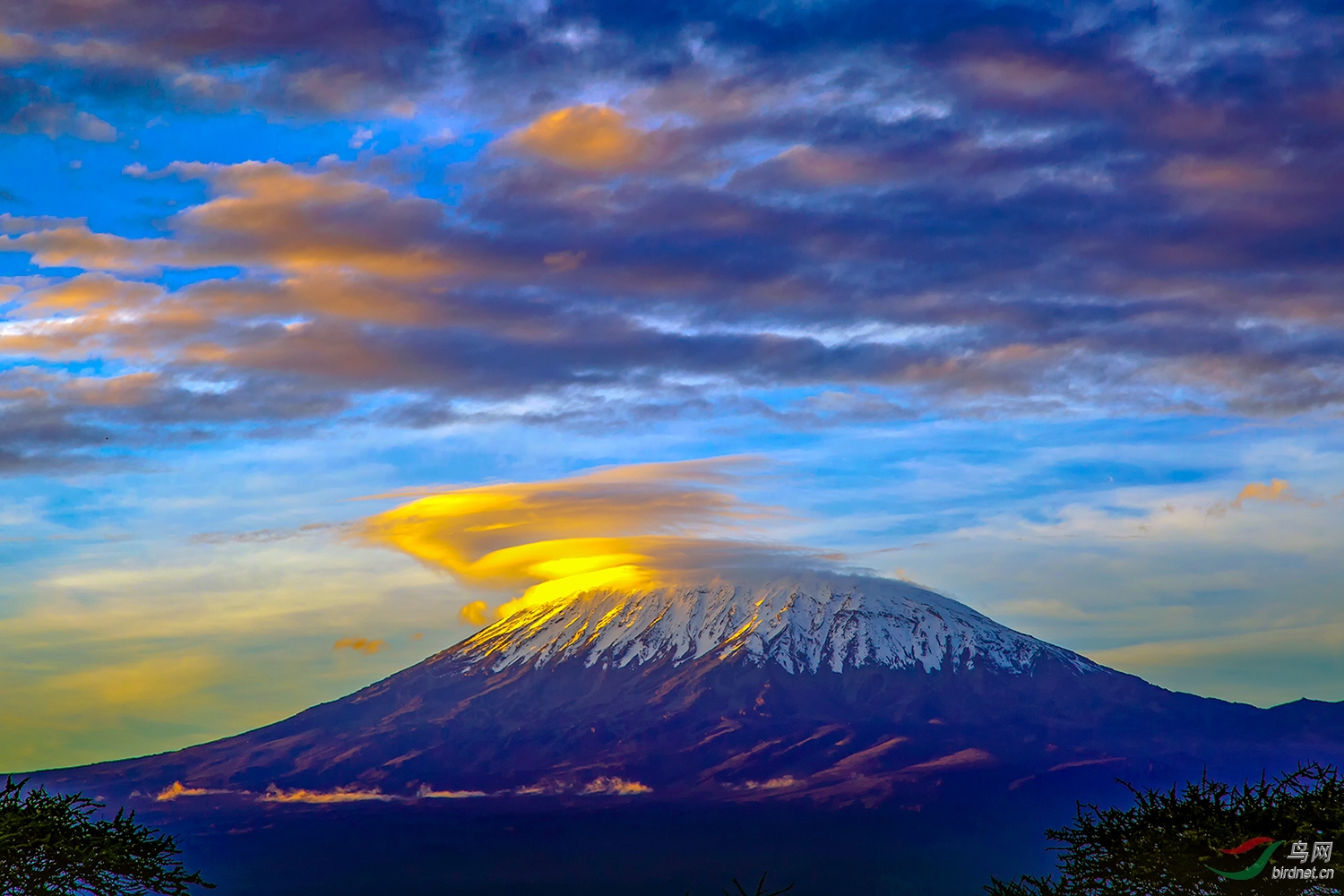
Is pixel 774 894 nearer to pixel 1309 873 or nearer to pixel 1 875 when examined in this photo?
pixel 1309 873

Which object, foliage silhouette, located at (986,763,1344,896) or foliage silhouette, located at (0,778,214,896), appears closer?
foliage silhouette, located at (0,778,214,896)

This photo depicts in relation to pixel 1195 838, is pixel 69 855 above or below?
below

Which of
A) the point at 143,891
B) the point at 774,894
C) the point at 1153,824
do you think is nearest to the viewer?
the point at 774,894

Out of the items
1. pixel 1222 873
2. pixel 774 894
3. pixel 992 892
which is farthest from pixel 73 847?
pixel 1222 873

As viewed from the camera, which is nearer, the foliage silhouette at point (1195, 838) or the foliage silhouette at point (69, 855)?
the foliage silhouette at point (69, 855)

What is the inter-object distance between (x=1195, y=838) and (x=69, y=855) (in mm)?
30156

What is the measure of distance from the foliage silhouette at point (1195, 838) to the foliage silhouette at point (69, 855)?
25331mm

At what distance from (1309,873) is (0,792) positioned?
111 feet

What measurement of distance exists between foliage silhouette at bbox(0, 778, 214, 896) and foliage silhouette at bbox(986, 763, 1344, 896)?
83.1 ft

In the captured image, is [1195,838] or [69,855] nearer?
[1195,838]

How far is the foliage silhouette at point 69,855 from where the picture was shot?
113 feet

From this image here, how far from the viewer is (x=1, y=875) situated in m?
34.0

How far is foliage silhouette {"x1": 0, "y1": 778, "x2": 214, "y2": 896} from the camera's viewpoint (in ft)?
113

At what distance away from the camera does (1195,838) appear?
116 feet
